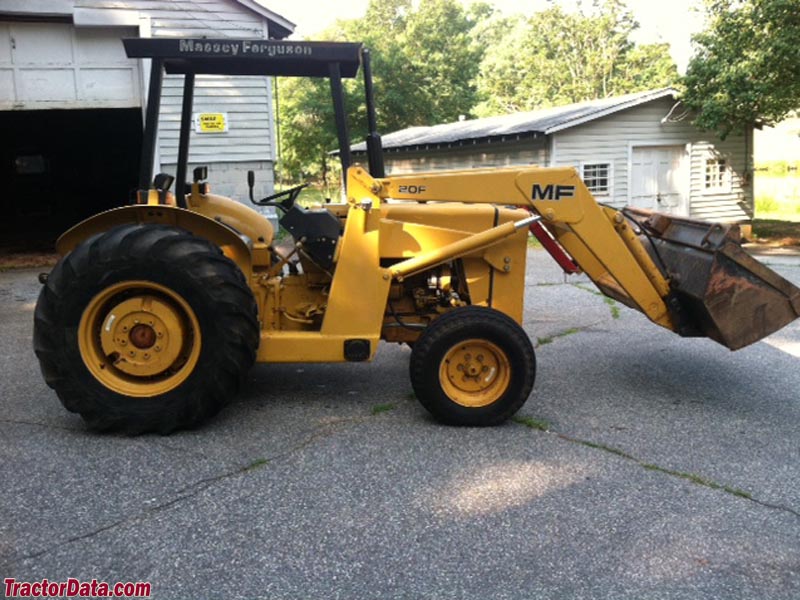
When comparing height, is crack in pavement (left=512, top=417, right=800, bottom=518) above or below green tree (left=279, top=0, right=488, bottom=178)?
below

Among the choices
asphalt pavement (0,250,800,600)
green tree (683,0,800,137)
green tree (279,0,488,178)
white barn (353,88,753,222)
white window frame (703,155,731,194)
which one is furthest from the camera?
green tree (279,0,488,178)

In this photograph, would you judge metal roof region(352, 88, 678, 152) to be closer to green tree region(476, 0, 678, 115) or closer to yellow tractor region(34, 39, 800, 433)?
yellow tractor region(34, 39, 800, 433)

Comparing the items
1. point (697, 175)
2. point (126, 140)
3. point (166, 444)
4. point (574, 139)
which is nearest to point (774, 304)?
point (166, 444)

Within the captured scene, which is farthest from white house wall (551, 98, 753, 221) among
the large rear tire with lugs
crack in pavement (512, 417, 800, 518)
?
the large rear tire with lugs

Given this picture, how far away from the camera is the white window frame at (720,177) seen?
64.3 ft

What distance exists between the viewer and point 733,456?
440 centimetres

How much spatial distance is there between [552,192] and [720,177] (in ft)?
55.0

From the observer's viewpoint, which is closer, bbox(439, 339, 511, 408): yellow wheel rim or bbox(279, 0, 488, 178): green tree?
bbox(439, 339, 511, 408): yellow wheel rim

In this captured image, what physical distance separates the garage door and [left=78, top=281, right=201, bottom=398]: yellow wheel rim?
33.0ft

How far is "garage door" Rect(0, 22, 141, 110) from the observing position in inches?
509

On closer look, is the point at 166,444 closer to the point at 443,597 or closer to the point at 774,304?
the point at 443,597

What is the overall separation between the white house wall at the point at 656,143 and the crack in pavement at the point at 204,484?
14.3 m

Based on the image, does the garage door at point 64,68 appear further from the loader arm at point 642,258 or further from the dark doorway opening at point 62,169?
the loader arm at point 642,258

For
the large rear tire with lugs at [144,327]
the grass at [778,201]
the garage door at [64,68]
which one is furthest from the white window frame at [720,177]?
the large rear tire with lugs at [144,327]
